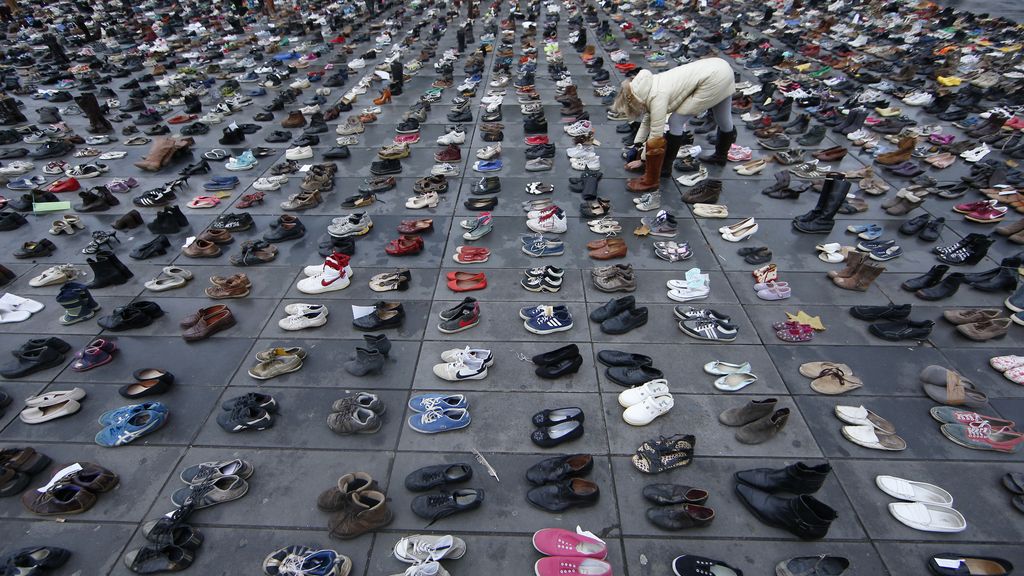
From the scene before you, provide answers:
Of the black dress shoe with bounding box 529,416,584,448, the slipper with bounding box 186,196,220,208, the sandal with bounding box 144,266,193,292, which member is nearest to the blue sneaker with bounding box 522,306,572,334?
the black dress shoe with bounding box 529,416,584,448

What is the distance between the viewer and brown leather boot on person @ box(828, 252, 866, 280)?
19.6ft

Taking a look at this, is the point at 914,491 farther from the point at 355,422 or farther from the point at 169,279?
the point at 169,279

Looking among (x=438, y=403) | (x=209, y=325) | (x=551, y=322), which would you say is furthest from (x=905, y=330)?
(x=209, y=325)

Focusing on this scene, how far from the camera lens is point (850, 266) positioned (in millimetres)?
6094

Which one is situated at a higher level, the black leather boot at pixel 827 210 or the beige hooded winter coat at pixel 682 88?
the beige hooded winter coat at pixel 682 88

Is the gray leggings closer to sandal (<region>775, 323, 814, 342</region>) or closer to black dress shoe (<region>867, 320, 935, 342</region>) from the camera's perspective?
sandal (<region>775, 323, 814, 342</region>)

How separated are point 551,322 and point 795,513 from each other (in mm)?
2928

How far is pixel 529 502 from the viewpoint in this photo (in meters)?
3.79

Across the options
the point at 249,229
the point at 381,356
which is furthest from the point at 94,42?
the point at 381,356

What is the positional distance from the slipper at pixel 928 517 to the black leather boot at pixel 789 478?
607mm

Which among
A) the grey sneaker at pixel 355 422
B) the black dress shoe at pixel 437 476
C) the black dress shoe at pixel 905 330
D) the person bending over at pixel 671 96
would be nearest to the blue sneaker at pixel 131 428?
the grey sneaker at pixel 355 422

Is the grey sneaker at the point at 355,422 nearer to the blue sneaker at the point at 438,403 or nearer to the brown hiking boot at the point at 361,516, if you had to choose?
the blue sneaker at the point at 438,403

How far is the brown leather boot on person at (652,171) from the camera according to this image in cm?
748

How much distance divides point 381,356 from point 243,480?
166cm
